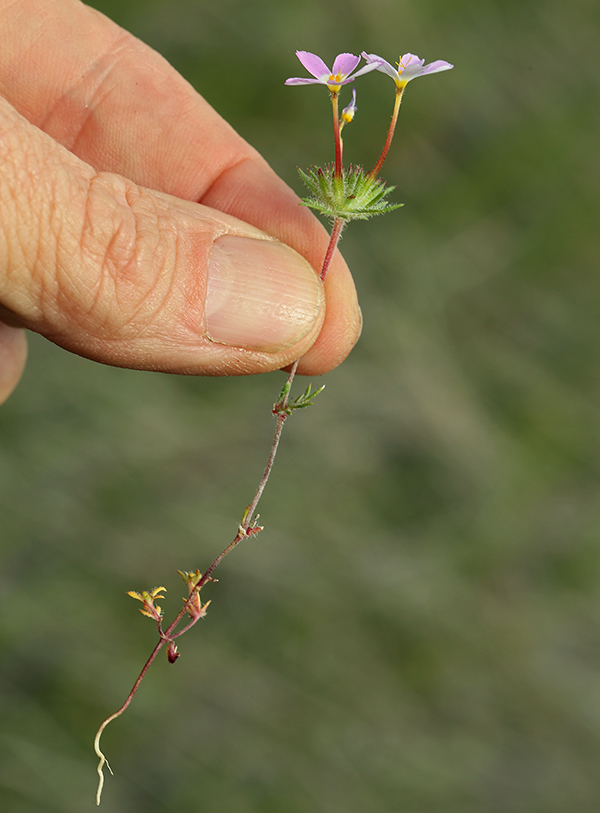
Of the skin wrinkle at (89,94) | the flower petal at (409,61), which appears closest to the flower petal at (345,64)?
the flower petal at (409,61)

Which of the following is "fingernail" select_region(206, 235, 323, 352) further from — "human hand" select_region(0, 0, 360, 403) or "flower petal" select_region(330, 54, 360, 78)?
"flower petal" select_region(330, 54, 360, 78)

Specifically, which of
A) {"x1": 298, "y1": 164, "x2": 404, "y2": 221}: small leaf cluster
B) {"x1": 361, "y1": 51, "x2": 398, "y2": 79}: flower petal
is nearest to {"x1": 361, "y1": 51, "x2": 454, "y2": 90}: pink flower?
{"x1": 361, "y1": 51, "x2": 398, "y2": 79}: flower petal

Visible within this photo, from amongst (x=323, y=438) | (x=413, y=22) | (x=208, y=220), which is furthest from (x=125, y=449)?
(x=413, y=22)

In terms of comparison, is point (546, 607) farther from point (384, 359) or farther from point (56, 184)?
point (56, 184)

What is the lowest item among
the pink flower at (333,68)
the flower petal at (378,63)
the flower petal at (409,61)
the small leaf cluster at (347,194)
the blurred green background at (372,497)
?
the blurred green background at (372,497)

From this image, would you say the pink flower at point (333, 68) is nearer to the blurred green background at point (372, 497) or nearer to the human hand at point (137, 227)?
the human hand at point (137, 227)

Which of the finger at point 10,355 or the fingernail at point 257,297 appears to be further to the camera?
the finger at point 10,355

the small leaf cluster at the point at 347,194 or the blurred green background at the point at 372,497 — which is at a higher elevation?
the small leaf cluster at the point at 347,194
